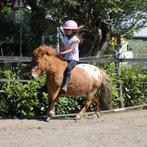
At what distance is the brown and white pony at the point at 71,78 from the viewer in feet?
36.3

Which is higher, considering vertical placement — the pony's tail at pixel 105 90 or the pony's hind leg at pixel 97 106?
the pony's tail at pixel 105 90

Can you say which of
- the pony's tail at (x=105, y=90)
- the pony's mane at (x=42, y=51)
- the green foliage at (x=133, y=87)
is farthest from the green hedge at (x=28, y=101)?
the green foliage at (x=133, y=87)

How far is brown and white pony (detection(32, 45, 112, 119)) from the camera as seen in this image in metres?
11.1

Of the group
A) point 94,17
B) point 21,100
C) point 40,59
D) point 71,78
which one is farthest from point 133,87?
point 40,59

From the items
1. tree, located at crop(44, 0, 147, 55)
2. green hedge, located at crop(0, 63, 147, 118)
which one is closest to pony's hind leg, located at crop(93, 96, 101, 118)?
green hedge, located at crop(0, 63, 147, 118)

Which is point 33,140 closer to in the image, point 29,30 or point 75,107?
point 75,107

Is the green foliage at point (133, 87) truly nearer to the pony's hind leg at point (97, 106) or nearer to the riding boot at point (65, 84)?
the pony's hind leg at point (97, 106)

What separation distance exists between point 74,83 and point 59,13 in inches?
171

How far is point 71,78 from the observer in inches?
449

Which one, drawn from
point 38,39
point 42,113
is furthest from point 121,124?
point 38,39

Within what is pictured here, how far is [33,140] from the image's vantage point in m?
9.11

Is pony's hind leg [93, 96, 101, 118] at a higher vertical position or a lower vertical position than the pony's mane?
lower

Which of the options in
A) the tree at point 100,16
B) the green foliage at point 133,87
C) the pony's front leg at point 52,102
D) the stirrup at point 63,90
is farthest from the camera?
the tree at point 100,16

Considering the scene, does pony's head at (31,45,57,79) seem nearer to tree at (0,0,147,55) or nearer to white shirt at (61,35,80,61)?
white shirt at (61,35,80,61)
